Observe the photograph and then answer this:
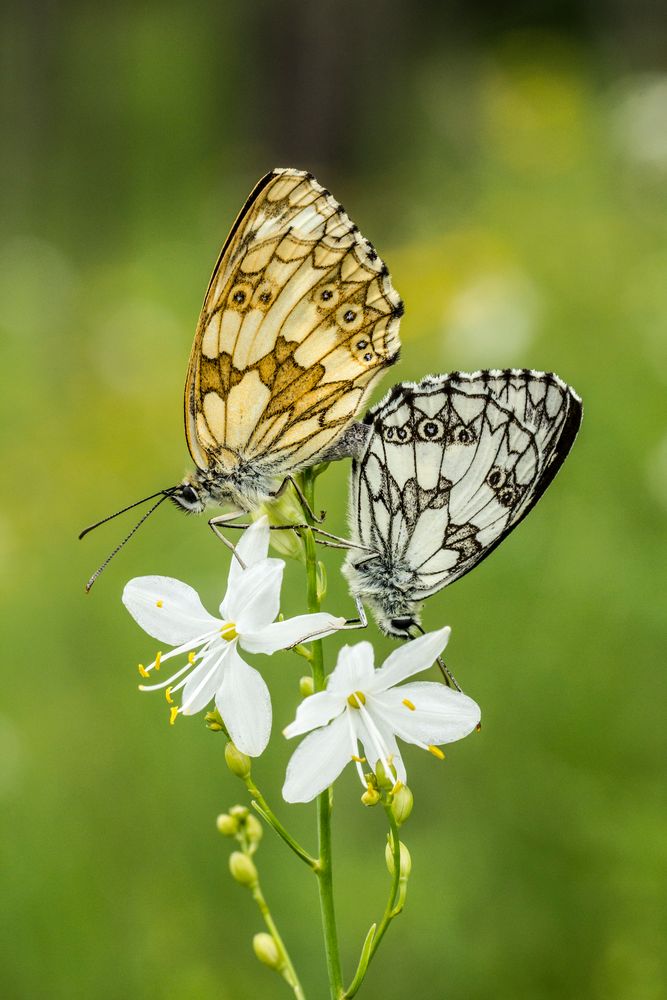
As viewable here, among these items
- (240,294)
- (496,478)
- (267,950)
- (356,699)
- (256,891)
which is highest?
(240,294)

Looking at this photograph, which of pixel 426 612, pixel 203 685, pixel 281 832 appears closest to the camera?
pixel 281 832

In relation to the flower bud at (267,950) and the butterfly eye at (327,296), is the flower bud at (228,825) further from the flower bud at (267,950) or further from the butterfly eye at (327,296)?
the butterfly eye at (327,296)

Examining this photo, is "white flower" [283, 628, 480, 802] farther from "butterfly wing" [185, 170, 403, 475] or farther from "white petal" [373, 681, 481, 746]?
"butterfly wing" [185, 170, 403, 475]

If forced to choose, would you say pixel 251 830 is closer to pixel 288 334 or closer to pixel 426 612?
pixel 288 334

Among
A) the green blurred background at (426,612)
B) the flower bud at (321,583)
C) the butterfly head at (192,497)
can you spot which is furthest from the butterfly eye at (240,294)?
the green blurred background at (426,612)

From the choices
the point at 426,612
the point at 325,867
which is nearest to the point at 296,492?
the point at 325,867

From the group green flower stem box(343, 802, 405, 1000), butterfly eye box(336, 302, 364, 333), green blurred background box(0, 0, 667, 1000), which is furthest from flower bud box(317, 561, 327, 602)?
green blurred background box(0, 0, 667, 1000)

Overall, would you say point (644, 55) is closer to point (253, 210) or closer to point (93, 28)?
point (93, 28)
